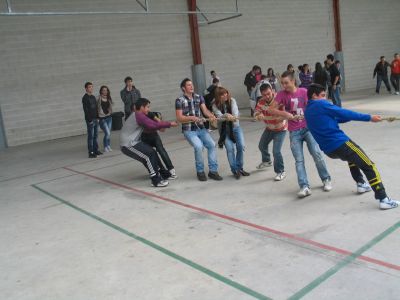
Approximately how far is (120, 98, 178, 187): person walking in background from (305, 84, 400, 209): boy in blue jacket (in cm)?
241

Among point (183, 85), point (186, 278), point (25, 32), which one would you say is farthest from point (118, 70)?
point (186, 278)

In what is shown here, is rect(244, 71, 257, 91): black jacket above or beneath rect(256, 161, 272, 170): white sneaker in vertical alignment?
above

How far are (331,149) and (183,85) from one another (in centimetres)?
270

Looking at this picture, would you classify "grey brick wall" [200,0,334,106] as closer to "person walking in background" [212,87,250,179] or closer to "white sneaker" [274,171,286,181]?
"person walking in background" [212,87,250,179]

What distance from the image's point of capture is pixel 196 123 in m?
6.48

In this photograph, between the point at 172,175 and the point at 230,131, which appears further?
the point at 172,175

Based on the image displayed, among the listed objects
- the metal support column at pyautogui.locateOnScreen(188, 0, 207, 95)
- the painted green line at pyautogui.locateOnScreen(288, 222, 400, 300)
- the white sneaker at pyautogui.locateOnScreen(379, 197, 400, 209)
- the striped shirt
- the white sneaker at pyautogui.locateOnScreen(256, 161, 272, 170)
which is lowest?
the painted green line at pyautogui.locateOnScreen(288, 222, 400, 300)

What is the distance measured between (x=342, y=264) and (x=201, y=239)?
4.63 feet

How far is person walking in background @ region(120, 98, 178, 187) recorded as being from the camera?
639cm

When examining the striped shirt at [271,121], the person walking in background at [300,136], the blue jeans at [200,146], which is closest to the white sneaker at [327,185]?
the person walking in background at [300,136]

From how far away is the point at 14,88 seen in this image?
12.2 meters

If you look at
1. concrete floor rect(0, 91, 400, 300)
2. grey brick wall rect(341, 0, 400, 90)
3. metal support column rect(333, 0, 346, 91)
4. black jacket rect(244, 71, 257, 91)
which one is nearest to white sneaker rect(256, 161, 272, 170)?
concrete floor rect(0, 91, 400, 300)

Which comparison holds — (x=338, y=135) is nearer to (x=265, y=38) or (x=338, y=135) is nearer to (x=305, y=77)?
(x=305, y=77)

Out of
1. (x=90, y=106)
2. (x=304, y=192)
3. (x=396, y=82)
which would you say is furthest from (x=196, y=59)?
(x=304, y=192)
